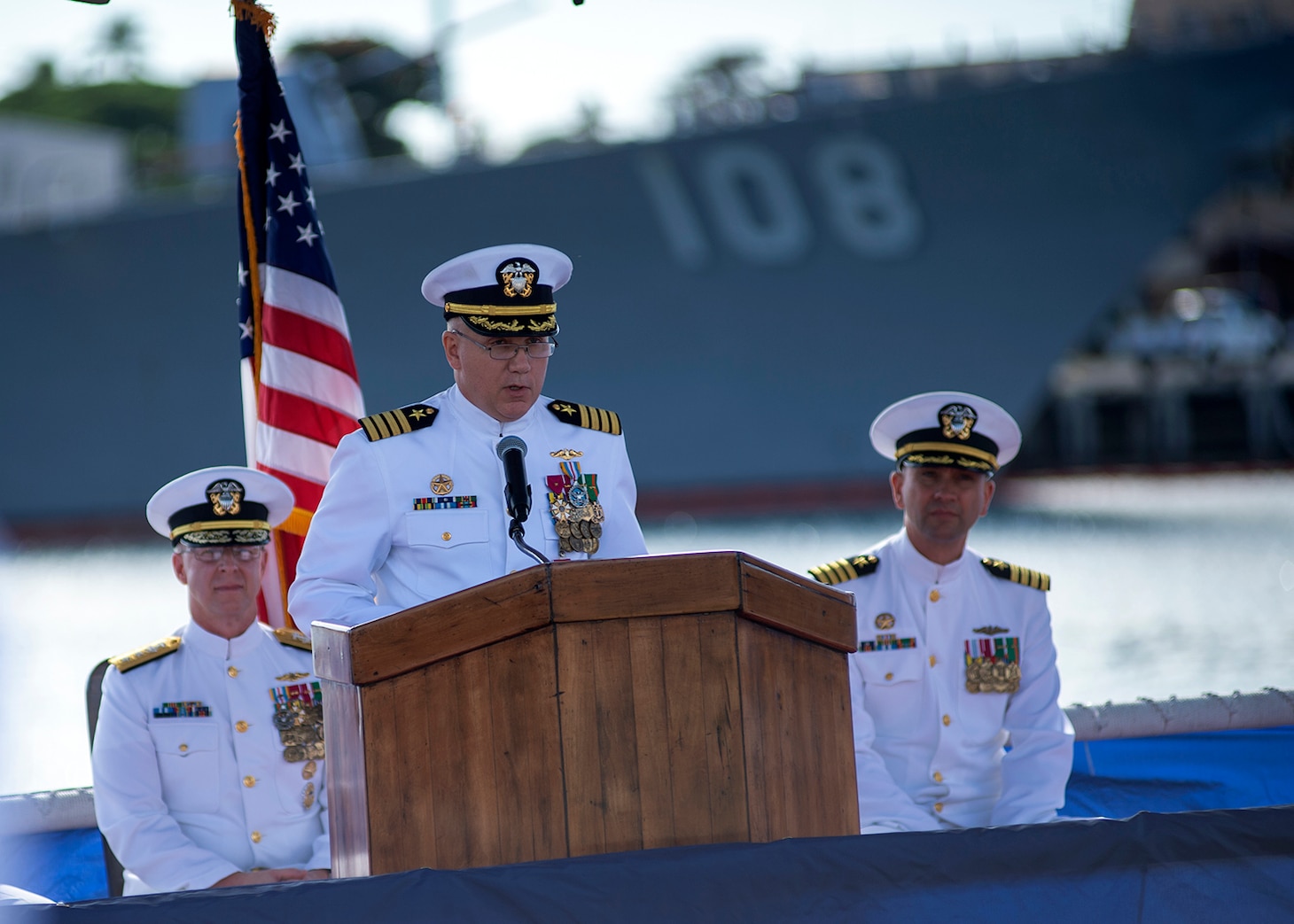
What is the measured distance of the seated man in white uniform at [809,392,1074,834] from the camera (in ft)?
8.53

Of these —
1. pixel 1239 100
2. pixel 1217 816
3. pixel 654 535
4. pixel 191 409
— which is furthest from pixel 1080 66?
pixel 1217 816

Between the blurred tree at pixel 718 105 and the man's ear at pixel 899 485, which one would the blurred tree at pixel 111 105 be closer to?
the blurred tree at pixel 718 105

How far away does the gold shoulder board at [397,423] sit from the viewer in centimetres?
200

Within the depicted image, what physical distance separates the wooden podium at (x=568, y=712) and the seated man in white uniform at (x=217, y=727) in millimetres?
1057

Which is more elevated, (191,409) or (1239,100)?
(1239,100)

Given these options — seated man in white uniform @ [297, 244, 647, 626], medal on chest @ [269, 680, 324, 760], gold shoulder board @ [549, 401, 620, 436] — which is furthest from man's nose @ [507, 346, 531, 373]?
medal on chest @ [269, 680, 324, 760]

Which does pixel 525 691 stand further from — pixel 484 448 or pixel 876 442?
pixel 876 442

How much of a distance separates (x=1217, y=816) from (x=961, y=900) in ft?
1.04

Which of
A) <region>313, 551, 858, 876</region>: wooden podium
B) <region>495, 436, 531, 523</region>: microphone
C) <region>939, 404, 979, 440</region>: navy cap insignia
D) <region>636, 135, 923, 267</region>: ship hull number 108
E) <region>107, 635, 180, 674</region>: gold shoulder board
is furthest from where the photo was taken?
<region>636, 135, 923, 267</region>: ship hull number 108

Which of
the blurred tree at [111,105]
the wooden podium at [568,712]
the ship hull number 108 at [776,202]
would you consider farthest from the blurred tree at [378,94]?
the wooden podium at [568,712]

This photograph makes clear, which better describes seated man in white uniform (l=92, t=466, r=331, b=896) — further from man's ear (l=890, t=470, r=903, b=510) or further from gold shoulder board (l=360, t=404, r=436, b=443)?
man's ear (l=890, t=470, r=903, b=510)

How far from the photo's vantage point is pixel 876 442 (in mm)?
2828

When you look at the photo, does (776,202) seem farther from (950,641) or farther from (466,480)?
(466,480)

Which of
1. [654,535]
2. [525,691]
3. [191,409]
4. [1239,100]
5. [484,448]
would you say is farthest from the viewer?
[191,409]
